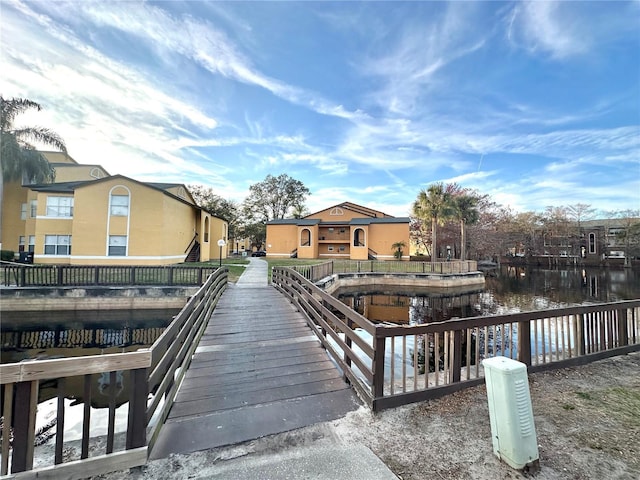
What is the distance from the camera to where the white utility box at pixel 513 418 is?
6.76 feet

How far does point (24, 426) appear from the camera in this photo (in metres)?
1.83

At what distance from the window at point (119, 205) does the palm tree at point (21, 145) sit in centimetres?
801

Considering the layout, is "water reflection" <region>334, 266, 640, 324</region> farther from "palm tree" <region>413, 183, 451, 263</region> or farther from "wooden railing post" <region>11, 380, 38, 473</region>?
"wooden railing post" <region>11, 380, 38, 473</region>

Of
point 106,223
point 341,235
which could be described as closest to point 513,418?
point 106,223

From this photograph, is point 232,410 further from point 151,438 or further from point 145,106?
point 145,106

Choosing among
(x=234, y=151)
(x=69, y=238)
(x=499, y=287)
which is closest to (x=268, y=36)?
(x=234, y=151)

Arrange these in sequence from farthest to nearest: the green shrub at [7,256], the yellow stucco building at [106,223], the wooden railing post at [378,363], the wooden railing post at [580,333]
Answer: the green shrub at [7,256] → the yellow stucco building at [106,223] → the wooden railing post at [580,333] → the wooden railing post at [378,363]

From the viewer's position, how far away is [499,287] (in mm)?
20875

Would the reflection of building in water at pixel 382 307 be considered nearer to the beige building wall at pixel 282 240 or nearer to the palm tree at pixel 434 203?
the palm tree at pixel 434 203

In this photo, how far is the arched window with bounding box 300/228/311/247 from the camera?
30303 millimetres

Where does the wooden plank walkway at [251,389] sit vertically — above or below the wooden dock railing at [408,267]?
below

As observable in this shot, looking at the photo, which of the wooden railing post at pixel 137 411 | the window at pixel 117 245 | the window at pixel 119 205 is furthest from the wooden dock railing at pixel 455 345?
the window at pixel 119 205

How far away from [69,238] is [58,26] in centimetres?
1414

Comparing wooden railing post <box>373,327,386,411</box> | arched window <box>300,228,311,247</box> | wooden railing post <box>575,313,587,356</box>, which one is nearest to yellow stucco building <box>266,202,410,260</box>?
arched window <box>300,228,311,247</box>
